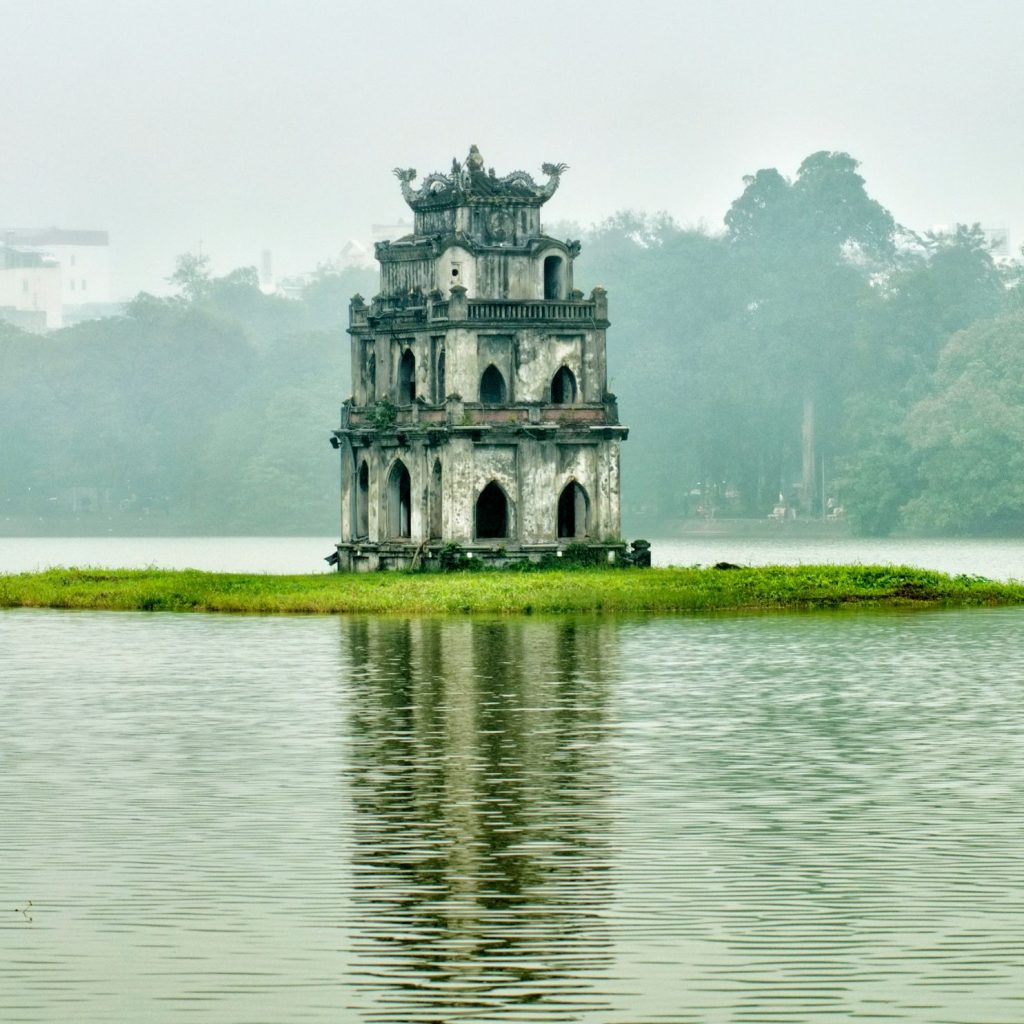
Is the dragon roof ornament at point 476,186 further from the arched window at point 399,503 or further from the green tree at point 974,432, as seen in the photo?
the green tree at point 974,432

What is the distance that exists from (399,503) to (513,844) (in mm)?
41505

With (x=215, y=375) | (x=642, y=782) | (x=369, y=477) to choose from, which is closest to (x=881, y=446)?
(x=215, y=375)

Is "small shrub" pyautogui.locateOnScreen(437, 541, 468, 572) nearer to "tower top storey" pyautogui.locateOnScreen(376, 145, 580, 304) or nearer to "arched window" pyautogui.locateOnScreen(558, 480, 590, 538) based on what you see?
"arched window" pyautogui.locateOnScreen(558, 480, 590, 538)

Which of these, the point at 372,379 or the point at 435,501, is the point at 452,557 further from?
the point at 372,379

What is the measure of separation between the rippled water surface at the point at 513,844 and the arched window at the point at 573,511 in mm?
20679

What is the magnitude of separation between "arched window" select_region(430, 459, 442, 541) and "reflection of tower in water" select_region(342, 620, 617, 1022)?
64.9ft

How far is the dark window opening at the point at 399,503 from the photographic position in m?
62.6

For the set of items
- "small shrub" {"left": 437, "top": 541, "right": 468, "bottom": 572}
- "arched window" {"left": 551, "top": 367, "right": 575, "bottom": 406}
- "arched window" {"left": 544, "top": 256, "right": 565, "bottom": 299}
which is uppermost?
"arched window" {"left": 544, "top": 256, "right": 565, "bottom": 299}

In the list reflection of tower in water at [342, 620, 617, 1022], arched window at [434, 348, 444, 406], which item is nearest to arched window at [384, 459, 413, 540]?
arched window at [434, 348, 444, 406]

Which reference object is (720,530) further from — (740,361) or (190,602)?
(190,602)

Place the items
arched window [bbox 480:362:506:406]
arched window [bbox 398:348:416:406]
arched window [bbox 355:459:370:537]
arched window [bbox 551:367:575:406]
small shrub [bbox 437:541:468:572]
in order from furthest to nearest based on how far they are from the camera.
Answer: arched window [bbox 355:459:370:537]
arched window [bbox 398:348:416:406]
arched window [bbox 480:362:506:406]
arched window [bbox 551:367:575:406]
small shrub [bbox 437:541:468:572]

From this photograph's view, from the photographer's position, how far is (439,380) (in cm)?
6138

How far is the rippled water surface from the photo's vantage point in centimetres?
1622

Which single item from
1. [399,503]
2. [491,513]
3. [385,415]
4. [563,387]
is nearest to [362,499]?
[399,503]
